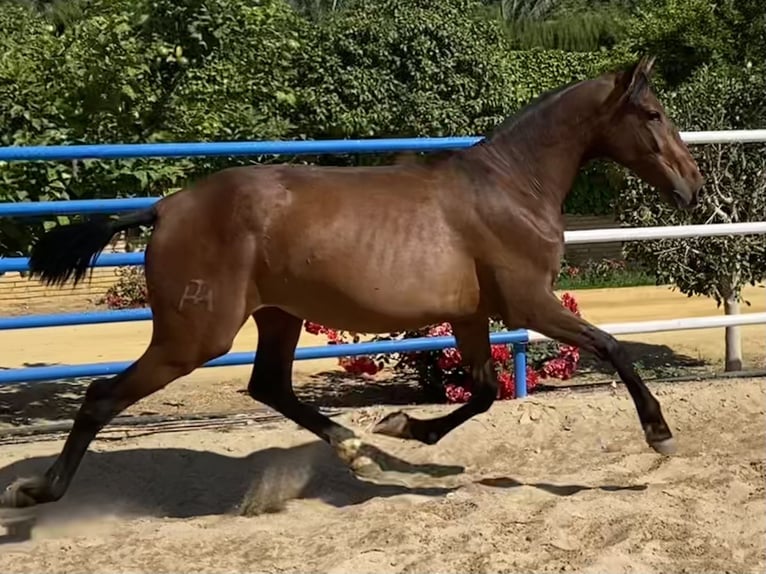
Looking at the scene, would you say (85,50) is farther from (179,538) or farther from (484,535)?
(484,535)

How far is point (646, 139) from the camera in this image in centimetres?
461

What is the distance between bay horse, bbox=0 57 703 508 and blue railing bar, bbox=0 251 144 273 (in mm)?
717

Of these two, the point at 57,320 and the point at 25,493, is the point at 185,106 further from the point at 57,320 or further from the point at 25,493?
the point at 25,493

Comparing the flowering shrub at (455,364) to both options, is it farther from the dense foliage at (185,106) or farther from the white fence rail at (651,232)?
the dense foliage at (185,106)

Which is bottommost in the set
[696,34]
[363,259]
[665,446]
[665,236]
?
[665,446]

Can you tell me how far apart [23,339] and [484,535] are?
8.58m

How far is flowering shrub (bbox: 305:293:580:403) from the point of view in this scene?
21.8 feet

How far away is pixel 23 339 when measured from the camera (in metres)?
11.4

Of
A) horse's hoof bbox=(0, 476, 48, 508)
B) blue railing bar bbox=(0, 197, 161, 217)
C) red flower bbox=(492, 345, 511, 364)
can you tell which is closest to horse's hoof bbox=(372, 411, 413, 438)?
horse's hoof bbox=(0, 476, 48, 508)

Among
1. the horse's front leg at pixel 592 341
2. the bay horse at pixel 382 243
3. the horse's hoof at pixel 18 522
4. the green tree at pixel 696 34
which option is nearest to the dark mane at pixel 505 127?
the bay horse at pixel 382 243

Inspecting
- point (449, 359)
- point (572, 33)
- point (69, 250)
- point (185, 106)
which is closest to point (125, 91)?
point (185, 106)

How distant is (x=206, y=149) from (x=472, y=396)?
183 centimetres

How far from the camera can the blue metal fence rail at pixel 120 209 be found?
5258 mm

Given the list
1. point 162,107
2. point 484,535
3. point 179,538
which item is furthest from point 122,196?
point 484,535
